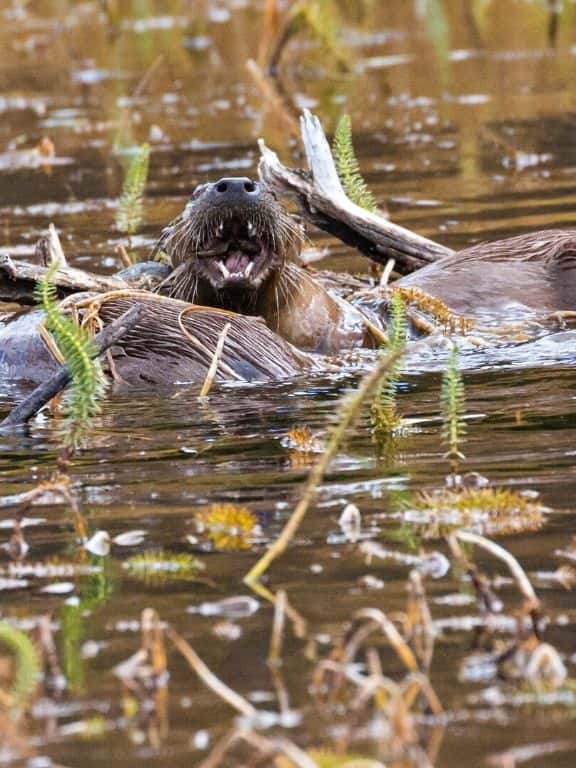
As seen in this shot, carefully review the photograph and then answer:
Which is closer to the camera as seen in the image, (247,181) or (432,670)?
(432,670)

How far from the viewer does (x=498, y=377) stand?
5168mm

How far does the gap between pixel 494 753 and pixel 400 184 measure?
7245 millimetres

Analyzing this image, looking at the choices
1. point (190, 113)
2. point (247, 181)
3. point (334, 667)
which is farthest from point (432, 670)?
point (190, 113)

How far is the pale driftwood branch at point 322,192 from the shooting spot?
625 centimetres

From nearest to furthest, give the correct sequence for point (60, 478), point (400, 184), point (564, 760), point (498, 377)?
point (564, 760) < point (60, 478) < point (498, 377) < point (400, 184)

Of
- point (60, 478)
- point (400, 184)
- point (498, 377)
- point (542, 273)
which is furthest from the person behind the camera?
point (400, 184)

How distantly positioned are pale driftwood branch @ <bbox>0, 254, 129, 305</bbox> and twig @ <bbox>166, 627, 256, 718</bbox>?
2.88 m

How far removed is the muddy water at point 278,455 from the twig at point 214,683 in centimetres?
3

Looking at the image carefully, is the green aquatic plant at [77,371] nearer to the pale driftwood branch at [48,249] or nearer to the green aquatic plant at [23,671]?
the green aquatic plant at [23,671]

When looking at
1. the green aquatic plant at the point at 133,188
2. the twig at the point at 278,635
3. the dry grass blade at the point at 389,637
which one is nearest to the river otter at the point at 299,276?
the green aquatic plant at the point at 133,188

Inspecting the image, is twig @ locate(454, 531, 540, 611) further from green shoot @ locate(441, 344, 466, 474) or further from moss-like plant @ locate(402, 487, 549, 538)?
green shoot @ locate(441, 344, 466, 474)

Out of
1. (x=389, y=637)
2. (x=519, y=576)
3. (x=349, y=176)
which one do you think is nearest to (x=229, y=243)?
(x=349, y=176)

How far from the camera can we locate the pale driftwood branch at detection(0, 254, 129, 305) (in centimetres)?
547

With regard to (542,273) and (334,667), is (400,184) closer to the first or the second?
(542,273)
